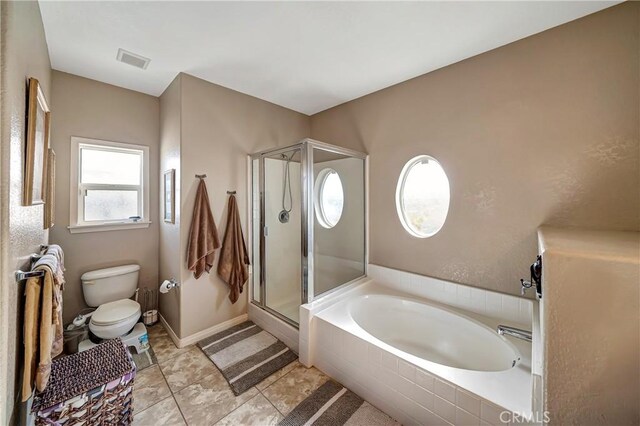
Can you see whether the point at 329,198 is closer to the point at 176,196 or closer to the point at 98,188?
the point at 176,196

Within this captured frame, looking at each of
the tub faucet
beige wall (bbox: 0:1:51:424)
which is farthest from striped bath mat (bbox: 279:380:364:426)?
beige wall (bbox: 0:1:51:424)

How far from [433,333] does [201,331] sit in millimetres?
2117

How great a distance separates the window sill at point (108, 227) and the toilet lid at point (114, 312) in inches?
28.0

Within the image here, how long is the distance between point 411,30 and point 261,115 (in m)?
1.69

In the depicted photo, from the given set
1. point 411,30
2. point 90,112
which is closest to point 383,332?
point 411,30

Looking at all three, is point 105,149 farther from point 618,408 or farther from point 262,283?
point 618,408

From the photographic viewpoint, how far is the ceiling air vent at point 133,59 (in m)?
1.83

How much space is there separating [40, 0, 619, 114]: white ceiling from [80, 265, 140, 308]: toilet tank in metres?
1.82

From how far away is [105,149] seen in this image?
2297 millimetres

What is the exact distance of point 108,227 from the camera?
7.50ft

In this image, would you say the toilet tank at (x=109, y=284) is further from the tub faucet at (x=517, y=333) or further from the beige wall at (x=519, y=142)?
the tub faucet at (x=517, y=333)

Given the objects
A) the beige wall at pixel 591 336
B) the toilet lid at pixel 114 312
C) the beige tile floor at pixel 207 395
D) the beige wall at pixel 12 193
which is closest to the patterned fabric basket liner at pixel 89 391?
the beige wall at pixel 12 193

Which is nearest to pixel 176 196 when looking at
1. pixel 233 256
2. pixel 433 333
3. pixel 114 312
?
pixel 233 256

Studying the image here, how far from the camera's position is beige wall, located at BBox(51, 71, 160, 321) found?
2.08 m
